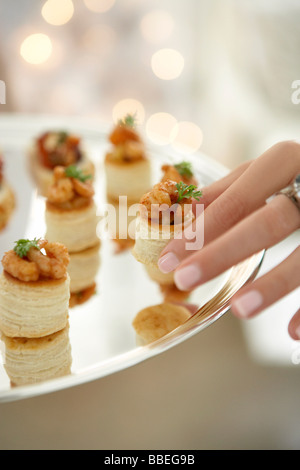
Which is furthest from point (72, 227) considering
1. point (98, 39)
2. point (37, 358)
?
point (98, 39)

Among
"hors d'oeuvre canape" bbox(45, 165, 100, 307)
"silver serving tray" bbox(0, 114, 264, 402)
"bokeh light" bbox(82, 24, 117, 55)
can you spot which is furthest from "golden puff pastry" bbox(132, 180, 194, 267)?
"bokeh light" bbox(82, 24, 117, 55)

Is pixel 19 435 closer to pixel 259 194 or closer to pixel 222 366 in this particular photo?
pixel 222 366

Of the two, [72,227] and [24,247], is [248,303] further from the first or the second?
[72,227]

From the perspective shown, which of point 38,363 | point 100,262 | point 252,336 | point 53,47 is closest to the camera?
point 38,363

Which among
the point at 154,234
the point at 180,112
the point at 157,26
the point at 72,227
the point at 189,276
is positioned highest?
the point at 157,26

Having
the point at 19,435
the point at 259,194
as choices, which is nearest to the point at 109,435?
the point at 19,435

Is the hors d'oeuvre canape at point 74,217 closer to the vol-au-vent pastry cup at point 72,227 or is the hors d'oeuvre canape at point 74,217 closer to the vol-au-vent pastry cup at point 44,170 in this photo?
the vol-au-vent pastry cup at point 72,227

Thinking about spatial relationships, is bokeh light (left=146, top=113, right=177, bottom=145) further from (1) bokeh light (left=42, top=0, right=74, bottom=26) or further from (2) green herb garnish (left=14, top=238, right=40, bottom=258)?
(2) green herb garnish (left=14, top=238, right=40, bottom=258)
